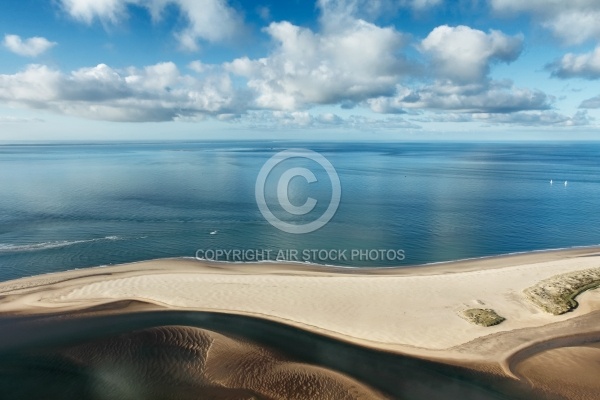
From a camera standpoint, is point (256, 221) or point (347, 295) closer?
point (347, 295)

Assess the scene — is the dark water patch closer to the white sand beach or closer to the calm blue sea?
the white sand beach

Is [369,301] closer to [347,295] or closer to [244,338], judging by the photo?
[347,295]

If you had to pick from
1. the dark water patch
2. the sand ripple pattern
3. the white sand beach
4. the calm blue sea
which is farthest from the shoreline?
the calm blue sea

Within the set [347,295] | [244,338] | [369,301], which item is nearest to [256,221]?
[347,295]

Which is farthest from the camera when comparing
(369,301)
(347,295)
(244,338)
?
(347,295)

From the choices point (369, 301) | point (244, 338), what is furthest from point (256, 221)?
point (244, 338)

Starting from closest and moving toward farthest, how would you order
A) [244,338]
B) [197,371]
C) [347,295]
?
[197,371], [244,338], [347,295]

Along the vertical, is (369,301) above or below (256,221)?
below

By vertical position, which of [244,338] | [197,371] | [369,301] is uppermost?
[369,301]

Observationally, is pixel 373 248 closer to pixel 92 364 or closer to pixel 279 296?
pixel 279 296
